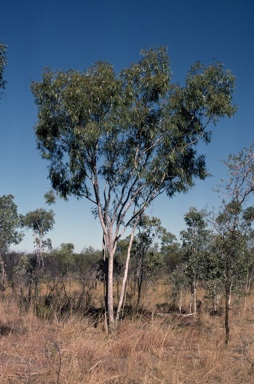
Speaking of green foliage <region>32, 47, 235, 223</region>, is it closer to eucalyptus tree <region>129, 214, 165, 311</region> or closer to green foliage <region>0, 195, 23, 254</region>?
eucalyptus tree <region>129, 214, 165, 311</region>

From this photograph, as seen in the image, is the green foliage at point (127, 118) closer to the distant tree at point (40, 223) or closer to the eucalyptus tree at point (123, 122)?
the eucalyptus tree at point (123, 122)

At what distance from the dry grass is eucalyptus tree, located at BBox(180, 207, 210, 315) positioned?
659cm

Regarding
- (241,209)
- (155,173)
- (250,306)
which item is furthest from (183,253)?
(241,209)

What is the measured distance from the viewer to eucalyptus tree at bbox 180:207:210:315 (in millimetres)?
16844

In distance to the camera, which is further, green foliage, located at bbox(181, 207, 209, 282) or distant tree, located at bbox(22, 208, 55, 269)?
distant tree, located at bbox(22, 208, 55, 269)

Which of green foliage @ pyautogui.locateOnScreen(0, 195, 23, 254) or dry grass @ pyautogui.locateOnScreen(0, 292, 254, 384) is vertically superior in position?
green foliage @ pyautogui.locateOnScreen(0, 195, 23, 254)

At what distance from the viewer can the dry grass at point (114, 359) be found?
6164 mm

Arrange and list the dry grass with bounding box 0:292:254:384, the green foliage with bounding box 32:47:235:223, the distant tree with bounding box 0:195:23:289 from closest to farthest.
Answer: the dry grass with bounding box 0:292:254:384 < the green foliage with bounding box 32:47:235:223 < the distant tree with bounding box 0:195:23:289

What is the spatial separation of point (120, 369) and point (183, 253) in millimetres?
11264

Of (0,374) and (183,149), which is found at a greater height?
(183,149)

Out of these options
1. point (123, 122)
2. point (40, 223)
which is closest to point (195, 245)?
point (123, 122)

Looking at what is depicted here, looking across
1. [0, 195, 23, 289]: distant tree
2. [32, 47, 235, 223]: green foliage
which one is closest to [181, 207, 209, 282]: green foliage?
[32, 47, 235, 223]: green foliage

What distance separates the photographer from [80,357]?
7039 mm

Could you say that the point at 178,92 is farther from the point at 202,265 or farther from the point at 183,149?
the point at 202,265
